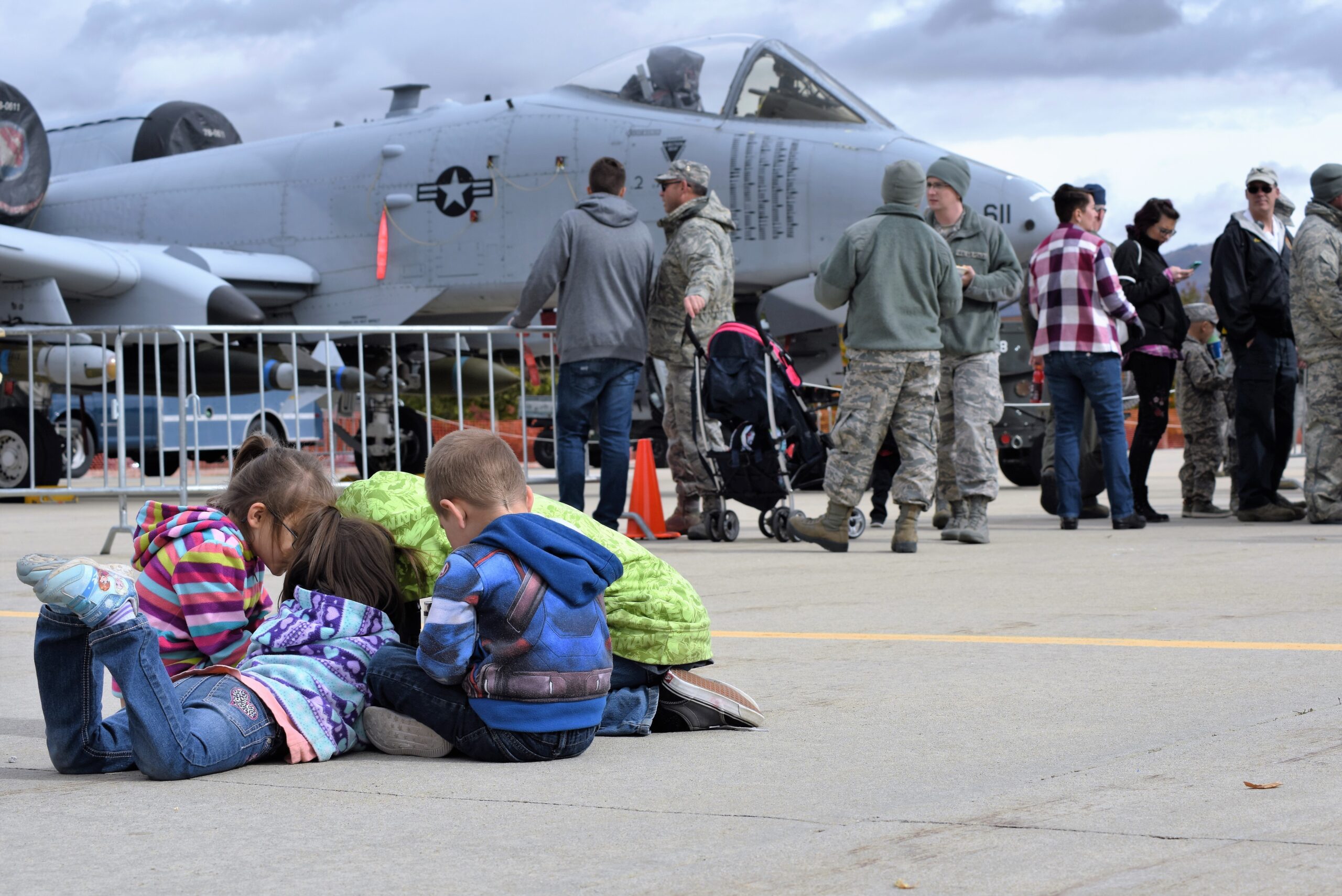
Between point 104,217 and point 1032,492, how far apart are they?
421 inches

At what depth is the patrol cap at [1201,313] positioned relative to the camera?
31.9 ft

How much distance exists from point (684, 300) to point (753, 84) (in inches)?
208

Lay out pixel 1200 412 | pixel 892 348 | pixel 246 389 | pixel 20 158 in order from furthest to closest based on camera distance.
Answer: pixel 20 158 → pixel 246 389 → pixel 1200 412 → pixel 892 348

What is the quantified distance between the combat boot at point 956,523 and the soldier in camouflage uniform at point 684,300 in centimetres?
130

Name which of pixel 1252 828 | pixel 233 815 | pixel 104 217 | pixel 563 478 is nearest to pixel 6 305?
pixel 104 217

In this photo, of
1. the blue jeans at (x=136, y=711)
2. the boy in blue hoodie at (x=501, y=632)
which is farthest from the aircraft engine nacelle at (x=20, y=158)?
the boy in blue hoodie at (x=501, y=632)

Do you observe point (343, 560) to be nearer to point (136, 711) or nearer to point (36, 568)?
point (136, 711)

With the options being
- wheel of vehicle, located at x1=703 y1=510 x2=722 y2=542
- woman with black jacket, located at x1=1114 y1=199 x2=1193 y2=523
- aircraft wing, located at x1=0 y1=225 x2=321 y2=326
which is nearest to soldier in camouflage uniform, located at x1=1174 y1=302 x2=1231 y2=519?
woman with black jacket, located at x1=1114 y1=199 x2=1193 y2=523

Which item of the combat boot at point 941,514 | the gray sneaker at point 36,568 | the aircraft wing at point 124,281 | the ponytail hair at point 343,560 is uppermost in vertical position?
the aircraft wing at point 124,281

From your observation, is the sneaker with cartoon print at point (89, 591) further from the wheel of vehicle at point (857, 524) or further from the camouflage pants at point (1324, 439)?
the camouflage pants at point (1324, 439)

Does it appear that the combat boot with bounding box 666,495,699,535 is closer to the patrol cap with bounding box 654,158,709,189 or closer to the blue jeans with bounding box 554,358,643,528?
the blue jeans with bounding box 554,358,643,528

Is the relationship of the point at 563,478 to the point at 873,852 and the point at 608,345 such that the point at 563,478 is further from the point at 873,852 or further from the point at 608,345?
the point at 873,852

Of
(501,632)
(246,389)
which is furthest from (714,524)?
(246,389)

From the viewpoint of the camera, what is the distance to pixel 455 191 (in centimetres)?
1487
